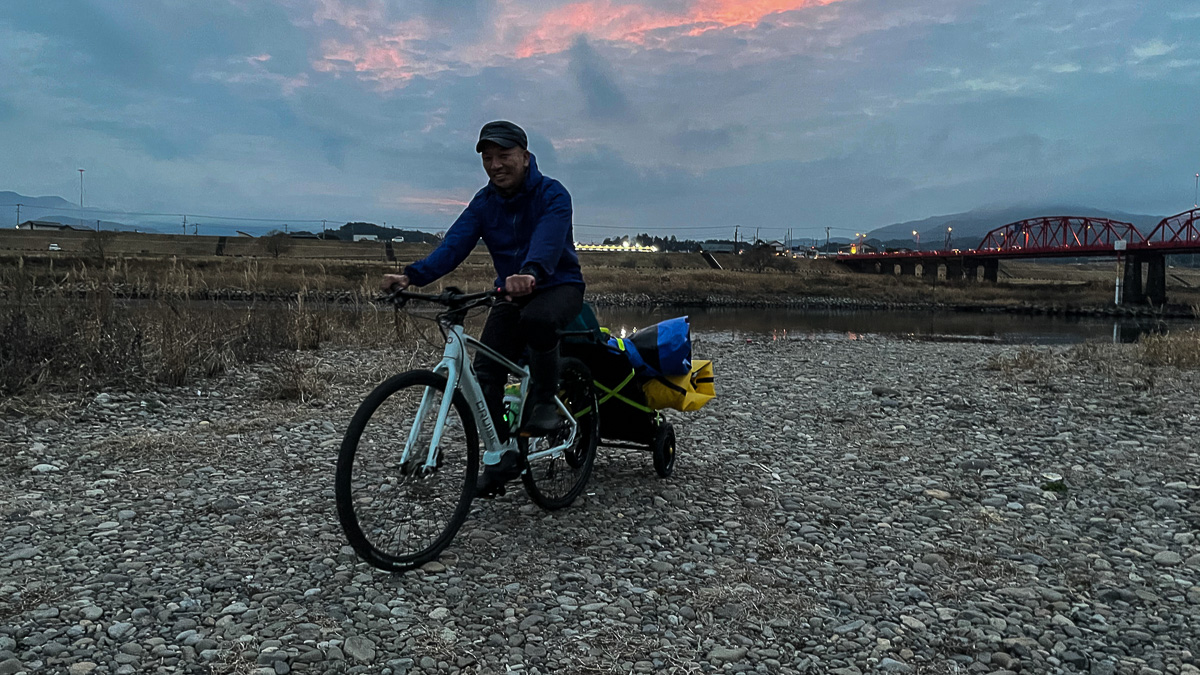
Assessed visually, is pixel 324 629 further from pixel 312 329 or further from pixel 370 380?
pixel 312 329

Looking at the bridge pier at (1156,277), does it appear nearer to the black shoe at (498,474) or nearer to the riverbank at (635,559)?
the riverbank at (635,559)

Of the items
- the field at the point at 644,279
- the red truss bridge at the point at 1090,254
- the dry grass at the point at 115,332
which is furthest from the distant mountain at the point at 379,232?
the dry grass at the point at 115,332

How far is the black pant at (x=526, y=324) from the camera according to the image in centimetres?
455

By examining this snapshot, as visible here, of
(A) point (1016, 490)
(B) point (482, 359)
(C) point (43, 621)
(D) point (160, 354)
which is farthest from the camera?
(D) point (160, 354)

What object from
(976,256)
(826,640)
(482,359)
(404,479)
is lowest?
(826,640)

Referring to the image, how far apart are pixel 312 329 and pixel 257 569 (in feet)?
37.3

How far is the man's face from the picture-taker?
15.1 feet

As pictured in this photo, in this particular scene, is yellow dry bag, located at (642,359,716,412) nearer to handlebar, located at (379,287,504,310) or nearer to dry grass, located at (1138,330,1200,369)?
handlebar, located at (379,287,504,310)

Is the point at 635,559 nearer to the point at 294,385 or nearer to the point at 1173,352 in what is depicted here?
the point at 294,385

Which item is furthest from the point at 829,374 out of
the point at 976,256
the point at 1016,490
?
the point at 976,256

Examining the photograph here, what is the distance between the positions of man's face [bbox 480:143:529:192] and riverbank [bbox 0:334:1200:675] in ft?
7.48

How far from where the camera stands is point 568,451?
5586 mm

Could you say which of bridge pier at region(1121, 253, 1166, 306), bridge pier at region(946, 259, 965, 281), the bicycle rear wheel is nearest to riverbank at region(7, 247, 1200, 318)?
bridge pier at region(1121, 253, 1166, 306)

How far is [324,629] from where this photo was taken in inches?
133
